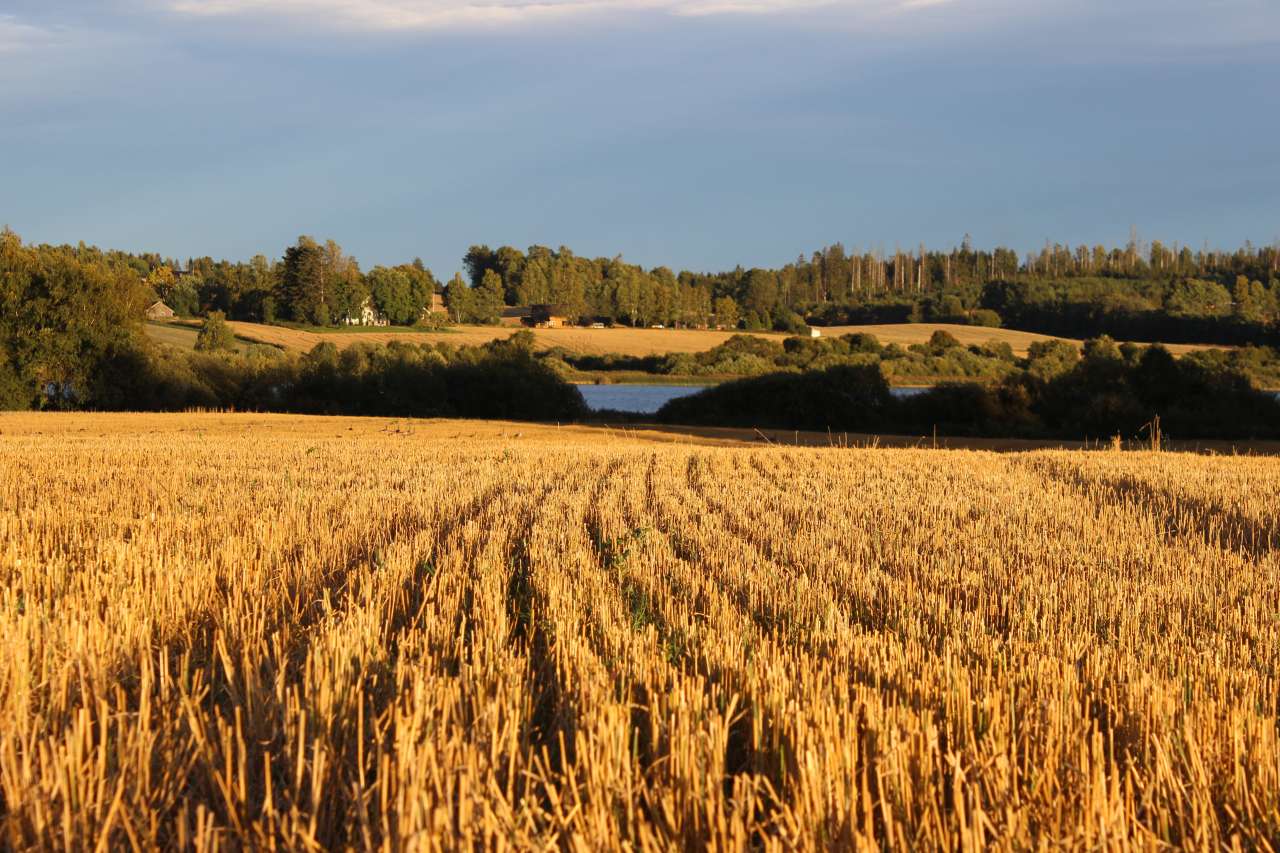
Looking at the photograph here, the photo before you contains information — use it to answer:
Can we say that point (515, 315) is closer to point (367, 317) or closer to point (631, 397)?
point (367, 317)

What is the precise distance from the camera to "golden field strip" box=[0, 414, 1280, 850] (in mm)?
3076

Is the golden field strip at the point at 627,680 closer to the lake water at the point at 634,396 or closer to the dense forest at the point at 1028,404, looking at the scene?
the dense forest at the point at 1028,404

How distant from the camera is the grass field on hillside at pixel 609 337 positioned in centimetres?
8519

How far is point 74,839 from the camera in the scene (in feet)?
9.61

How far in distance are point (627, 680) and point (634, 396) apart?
57.4m

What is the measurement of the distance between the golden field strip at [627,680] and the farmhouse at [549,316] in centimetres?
11343

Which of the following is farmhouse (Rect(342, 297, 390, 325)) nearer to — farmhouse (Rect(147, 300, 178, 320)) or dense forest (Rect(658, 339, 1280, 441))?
farmhouse (Rect(147, 300, 178, 320))

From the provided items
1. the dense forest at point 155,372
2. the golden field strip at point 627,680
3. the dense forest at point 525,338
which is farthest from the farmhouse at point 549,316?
the golden field strip at point 627,680

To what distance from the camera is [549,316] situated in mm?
126188

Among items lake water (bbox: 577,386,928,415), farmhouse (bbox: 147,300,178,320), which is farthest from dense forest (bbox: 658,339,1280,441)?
farmhouse (bbox: 147,300,178,320)

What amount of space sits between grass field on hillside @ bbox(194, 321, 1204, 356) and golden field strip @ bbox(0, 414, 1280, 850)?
242 feet

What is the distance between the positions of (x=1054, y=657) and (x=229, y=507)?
7405 mm

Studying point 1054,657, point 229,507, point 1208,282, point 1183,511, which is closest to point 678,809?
point 1054,657

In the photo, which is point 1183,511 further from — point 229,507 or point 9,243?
point 9,243
